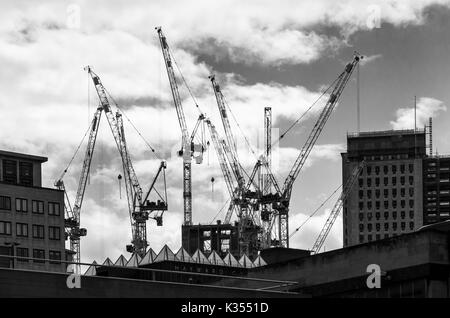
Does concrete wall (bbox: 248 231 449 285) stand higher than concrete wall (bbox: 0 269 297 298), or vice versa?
concrete wall (bbox: 248 231 449 285)

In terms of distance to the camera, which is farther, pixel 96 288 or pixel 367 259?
pixel 367 259

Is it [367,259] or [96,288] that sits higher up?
[367,259]

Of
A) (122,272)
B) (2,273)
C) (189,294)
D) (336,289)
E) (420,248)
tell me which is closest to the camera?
(2,273)

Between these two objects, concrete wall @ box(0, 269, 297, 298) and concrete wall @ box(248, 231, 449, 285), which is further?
concrete wall @ box(248, 231, 449, 285)

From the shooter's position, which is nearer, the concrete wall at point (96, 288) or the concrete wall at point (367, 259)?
the concrete wall at point (96, 288)

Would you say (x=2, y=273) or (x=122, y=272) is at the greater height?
(x=122, y=272)

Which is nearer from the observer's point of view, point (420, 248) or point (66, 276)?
point (66, 276)

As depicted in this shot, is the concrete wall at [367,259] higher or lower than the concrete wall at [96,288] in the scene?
higher

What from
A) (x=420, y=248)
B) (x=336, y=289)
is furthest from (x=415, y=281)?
(x=336, y=289)
